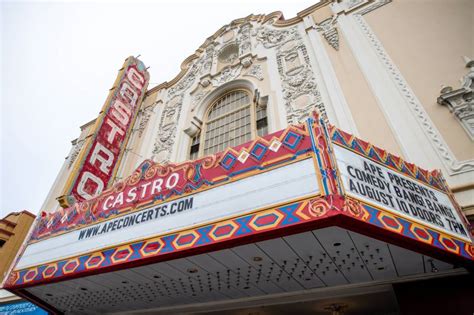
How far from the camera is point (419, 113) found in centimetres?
592

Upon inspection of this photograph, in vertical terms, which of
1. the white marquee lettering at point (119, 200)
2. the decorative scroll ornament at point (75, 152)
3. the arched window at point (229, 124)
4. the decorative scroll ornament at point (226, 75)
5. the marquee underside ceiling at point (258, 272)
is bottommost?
the marquee underside ceiling at point (258, 272)

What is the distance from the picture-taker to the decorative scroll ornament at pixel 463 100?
5.29 m

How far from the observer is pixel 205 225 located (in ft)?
12.3

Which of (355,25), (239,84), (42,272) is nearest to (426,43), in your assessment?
(355,25)

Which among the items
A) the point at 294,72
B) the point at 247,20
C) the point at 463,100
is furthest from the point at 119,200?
the point at 247,20

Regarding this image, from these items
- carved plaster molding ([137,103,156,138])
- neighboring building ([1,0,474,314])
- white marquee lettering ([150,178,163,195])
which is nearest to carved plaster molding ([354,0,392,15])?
neighboring building ([1,0,474,314])

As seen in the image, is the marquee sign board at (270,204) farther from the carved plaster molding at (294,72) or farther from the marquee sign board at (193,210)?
the carved plaster molding at (294,72)

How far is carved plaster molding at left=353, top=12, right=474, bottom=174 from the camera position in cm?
493

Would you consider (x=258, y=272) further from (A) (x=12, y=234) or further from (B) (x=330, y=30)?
(A) (x=12, y=234)

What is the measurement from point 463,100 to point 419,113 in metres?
0.76

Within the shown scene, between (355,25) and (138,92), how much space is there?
935 cm

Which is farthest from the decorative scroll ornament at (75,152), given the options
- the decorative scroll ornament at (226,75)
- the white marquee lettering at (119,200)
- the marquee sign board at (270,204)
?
the white marquee lettering at (119,200)

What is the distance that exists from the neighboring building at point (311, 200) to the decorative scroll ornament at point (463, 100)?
25 mm

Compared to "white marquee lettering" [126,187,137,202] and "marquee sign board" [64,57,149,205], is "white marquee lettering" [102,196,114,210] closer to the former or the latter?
"white marquee lettering" [126,187,137,202]
